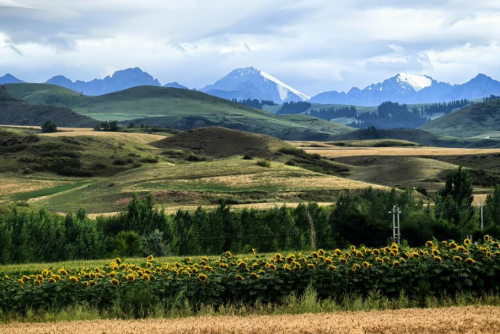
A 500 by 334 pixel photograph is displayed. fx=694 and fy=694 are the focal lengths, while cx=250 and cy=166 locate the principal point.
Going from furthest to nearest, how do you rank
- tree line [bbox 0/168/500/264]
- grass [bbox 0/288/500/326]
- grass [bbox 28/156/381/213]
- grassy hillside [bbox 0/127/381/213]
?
1. grassy hillside [bbox 0/127/381/213]
2. grass [bbox 28/156/381/213]
3. tree line [bbox 0/168/500/264]
4. grass [bbox 0/288/500/326]

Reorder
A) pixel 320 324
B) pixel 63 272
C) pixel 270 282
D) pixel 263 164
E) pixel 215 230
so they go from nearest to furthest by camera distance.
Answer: pixel 320 324 < pixel 270 282 < pixel 63 272 < pixel 215 230 < pixel 263 164

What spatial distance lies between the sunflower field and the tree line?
27680 millimetres

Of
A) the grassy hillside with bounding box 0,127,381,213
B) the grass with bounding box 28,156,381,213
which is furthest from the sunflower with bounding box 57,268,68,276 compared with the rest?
the grass with bounding box 28,156,381,213

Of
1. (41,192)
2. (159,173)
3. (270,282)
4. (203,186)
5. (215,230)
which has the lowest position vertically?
(41,192)

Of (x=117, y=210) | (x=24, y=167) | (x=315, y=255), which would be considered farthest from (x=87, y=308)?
(x=24, y=167)

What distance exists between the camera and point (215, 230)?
178 ft

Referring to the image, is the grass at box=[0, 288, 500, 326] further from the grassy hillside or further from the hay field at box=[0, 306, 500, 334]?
the grassy hillside

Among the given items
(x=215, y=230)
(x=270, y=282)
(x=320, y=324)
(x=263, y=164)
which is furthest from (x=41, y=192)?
(x=320, y=324)

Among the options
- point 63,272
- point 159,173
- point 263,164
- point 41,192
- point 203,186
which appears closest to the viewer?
point 63,272

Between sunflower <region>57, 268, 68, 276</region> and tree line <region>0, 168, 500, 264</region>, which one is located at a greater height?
sunflower <region>57, 268, 68, 276</region>

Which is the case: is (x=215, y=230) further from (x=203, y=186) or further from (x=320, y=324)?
(x=203, y=186)

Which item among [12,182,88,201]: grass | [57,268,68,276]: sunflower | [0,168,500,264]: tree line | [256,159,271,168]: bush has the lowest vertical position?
[12,182,88,201]: grass

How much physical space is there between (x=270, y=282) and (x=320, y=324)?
16.1 feet

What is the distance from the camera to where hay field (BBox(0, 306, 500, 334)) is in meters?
12.6
